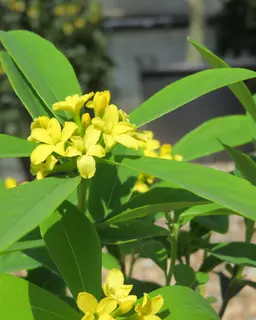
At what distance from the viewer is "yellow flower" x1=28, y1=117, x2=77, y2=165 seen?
1.51 feet

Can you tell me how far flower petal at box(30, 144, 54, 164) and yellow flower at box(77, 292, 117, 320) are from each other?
0.10m

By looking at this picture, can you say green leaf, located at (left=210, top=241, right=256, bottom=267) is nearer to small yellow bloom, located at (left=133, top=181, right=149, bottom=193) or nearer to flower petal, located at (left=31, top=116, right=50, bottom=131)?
small yellow bloom, located at (left=133, top=181, right=149, bottom=193)

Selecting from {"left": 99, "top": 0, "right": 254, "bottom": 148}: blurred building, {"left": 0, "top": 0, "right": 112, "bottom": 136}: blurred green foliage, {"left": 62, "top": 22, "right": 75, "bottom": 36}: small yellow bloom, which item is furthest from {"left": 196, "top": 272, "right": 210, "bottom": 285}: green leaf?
{"left": 99, "top": 0, "right": 254, "bottom": 148}: blurred building

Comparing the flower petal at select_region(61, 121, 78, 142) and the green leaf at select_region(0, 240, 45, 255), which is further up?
the flower petal at select_region(61, 121, 78, 142)

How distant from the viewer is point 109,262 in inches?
25.9

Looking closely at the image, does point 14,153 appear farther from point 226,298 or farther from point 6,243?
point 226,298

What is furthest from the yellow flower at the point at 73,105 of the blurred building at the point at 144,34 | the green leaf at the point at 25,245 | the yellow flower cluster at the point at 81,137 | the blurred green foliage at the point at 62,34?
the blurred building at the point at 144,34

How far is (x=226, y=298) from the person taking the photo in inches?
28.1

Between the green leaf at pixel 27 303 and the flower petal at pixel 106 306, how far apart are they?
4 cm

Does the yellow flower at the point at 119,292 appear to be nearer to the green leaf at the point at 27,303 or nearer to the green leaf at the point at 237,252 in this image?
the green leaf at the point at 27,303

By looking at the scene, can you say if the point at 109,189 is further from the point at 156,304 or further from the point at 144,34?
the point at 144,34

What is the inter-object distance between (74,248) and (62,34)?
2977mm

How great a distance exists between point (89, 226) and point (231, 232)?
191 centimetres

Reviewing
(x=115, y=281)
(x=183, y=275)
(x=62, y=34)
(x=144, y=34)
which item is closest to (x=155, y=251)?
(x=183, y=275)
